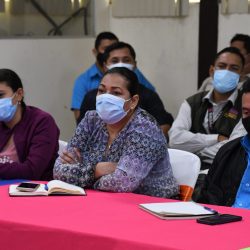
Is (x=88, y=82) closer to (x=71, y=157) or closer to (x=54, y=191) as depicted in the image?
(x=71, y=157)

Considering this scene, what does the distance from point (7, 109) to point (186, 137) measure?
1244 mm

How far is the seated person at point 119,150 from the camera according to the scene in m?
3.04

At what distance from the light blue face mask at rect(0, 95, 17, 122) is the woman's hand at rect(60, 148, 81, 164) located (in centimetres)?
70

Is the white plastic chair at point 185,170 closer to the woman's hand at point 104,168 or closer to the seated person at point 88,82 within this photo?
the woman's hand at point 104,168

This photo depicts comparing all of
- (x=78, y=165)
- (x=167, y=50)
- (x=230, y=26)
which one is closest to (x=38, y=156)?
(x=78, y=165)

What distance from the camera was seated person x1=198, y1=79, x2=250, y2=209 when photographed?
3023mm

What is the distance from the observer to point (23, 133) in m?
3.88

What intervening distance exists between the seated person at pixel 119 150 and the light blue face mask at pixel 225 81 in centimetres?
121

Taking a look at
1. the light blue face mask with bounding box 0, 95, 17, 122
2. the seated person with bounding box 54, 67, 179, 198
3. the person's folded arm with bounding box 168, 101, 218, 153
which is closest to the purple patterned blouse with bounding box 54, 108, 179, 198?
the seated person with bounding box 54, 67, 179, 198

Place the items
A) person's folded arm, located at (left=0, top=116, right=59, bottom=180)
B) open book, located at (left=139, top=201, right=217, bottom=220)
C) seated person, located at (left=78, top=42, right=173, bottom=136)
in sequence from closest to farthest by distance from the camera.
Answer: open book, located at (left=139, top=201, right=217, bottom=220)
person's folded arm, located at (left=0, top=116, right=59, bottom=180)
seated person, located at (left=78, top=42, right=173, bottom=136)

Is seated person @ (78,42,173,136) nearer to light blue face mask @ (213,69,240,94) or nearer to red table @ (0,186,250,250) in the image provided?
light blue face mask @ (213,69,240,94)

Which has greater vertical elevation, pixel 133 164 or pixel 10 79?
pixel 10 79

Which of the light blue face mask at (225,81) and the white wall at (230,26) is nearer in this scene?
the light blue face mask at (225,81)

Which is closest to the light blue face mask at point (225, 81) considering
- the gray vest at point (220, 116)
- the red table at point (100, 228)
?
the gray vest at point (220, 116)
